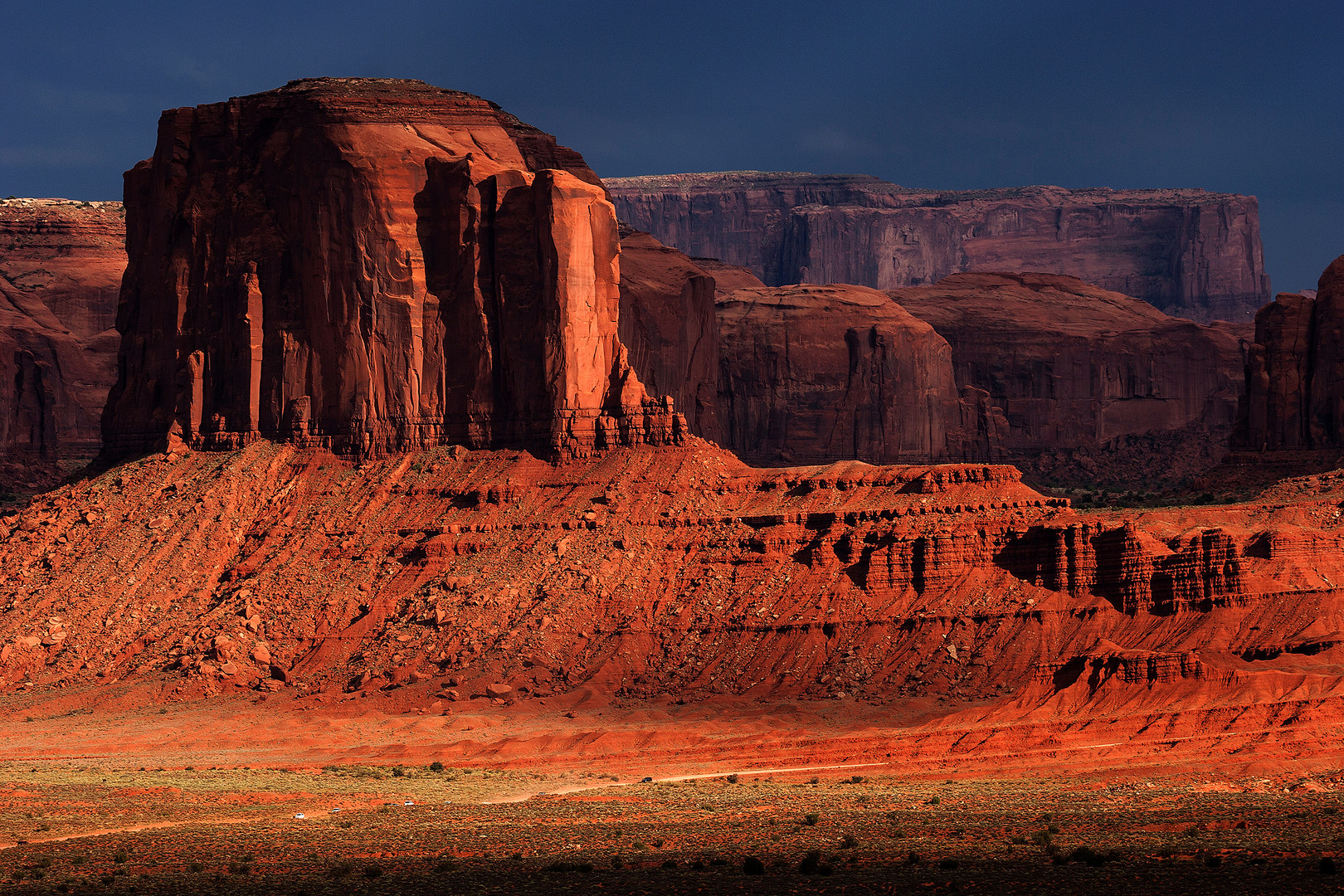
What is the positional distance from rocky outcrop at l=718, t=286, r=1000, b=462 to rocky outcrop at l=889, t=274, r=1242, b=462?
772 centimetres

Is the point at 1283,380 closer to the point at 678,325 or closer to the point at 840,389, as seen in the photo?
the point at 678,325

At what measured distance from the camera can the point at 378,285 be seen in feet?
266

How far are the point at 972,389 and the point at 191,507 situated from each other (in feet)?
290

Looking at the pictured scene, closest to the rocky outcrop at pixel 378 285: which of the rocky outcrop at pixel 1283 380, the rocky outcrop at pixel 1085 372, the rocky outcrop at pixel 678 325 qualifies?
the rocky outcrop at pixel 678 325

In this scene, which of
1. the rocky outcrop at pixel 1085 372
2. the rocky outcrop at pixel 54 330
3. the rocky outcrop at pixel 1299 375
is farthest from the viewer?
the rocky outcrop at pixel 1085 372

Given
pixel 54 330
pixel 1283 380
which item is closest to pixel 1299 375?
pixel 1283 380

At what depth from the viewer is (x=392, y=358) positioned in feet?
266

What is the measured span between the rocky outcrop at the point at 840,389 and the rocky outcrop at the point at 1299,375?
134 ft

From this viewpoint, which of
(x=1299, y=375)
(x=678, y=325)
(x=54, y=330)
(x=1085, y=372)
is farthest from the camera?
(x=1085, y=372)

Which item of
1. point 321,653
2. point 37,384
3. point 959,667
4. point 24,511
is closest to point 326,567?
point 321,653

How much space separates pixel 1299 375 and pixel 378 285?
4840cm

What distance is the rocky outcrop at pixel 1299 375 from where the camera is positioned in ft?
352

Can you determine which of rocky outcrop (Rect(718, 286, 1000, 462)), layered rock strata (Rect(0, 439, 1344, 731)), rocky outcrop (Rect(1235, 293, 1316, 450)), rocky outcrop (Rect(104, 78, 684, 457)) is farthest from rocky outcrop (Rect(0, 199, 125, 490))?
rocky outcrop (Rect(1235, 293, 1316, 450))

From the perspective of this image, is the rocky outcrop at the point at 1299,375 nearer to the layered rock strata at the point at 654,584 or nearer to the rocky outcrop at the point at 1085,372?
the layered rock strata at the point at 654,584
